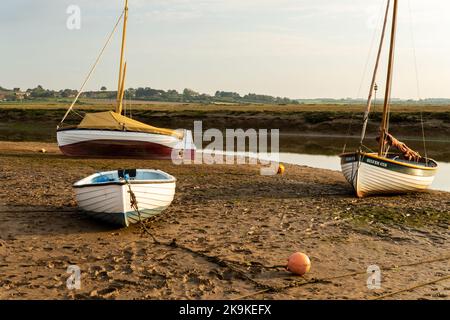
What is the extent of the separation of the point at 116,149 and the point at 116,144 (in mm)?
330

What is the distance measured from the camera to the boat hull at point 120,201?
12555mm

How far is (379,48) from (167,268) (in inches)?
584

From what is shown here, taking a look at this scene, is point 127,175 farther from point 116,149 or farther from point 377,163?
point 116,149

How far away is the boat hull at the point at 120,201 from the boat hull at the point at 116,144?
1584 centimetres

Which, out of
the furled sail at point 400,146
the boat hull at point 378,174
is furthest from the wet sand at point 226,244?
the furled sail at point 400,146

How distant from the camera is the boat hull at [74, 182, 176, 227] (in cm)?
1255

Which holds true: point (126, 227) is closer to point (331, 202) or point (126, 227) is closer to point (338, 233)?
point (338, 233)

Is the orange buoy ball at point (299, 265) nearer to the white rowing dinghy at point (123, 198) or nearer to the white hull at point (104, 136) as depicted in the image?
Answer: the white rowing dinghy at point (123, 198)

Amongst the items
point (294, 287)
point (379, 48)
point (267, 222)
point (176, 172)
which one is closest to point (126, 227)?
point (267, 222)

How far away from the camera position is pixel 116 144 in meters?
29.0

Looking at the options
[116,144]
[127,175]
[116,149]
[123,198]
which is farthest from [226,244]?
[116,149]

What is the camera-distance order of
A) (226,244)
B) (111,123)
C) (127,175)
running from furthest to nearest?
1. (111,123)
2. (127,175)
3. (226,244)

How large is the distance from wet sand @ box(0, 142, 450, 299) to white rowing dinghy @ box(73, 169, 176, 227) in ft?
1.28
